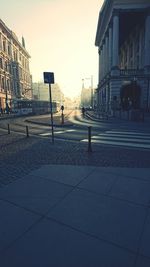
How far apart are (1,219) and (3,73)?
2106 inches

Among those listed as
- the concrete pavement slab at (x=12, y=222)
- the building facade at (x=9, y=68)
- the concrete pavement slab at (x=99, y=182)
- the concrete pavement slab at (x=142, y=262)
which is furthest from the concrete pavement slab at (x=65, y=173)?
the building facade at (x=9, y=68)

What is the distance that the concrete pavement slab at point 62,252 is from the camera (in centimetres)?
228

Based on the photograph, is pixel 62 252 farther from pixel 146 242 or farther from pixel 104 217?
pixel 146 242

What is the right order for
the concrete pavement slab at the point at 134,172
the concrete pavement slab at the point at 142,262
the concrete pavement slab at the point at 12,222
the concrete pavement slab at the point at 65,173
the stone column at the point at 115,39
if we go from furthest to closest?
the stone column at the point at 115,39 < the concrete pavement slab at the point at 134,172 < the concrete pavement slab at the point at 65,173 < the concrete pavement slab at the point at 12,222 < the concrete pavement slab at the point at 142,262

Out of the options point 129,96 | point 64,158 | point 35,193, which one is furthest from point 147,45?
point 35,193

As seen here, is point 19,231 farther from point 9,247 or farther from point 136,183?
point 136,183

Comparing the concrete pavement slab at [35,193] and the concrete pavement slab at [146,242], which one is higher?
the concrete pavement slab at [35,193]

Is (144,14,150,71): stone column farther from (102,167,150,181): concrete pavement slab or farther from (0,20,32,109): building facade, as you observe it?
(0,20,32,109): building facade

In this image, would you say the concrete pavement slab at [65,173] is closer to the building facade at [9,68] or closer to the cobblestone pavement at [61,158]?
the cobblestone pavement at [61,158]

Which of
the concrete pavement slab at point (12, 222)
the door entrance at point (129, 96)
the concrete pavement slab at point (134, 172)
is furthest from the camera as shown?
the door entrance at point (129, 96)

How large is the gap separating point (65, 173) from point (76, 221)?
2.22 metres

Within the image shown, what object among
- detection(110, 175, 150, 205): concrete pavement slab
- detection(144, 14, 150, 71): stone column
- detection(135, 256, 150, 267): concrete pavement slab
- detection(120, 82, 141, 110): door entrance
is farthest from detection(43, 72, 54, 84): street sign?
detection(144, 14, 150, 71): stone column

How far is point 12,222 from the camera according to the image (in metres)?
3.09

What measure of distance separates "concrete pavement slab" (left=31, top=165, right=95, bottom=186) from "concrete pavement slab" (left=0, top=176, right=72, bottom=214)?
254mm
